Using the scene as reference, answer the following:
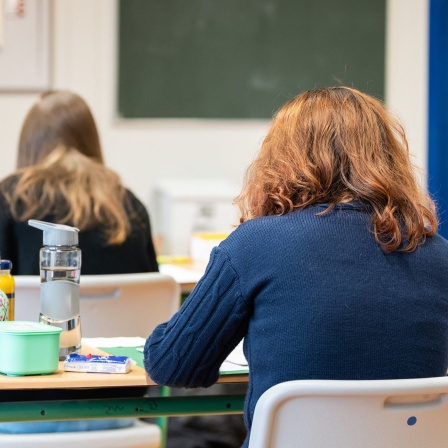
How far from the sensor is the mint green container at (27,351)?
5.76 feet

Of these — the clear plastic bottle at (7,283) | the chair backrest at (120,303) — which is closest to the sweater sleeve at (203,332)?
the clear plastic bottle at (7,283)

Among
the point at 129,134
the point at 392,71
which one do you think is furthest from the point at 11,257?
the point at 392,71

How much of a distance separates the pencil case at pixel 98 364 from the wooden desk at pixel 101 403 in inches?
0.5

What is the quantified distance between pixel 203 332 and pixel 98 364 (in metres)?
0.31

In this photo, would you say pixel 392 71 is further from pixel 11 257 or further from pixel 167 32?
pixel 11 257

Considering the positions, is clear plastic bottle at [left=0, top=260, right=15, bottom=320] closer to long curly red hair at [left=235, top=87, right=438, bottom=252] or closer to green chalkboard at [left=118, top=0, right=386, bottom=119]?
long curly red hair at [left=235, top=87, right=438, bottom=252]

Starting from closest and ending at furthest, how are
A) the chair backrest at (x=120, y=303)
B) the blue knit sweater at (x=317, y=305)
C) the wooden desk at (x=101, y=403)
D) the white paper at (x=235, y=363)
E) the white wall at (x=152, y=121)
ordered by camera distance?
the blue knit sweater at (x=317, y=305)
the wooden desk at (x=101, y=403)
the white paper at (x=235, y=363)
the chair backrest at (x=120, y=303)
the white wall at (x=152, y=121)

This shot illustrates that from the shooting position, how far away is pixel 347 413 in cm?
141

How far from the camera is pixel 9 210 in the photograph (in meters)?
2.87

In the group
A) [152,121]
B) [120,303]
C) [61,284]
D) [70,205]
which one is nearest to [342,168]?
[61,284]

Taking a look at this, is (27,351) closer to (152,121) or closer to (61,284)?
(61,284)

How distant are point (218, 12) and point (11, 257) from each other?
11.8ft

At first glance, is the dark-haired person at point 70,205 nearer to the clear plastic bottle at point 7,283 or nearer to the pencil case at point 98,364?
the clear plastic bottle at point 7,283

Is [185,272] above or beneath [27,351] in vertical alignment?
beneath
